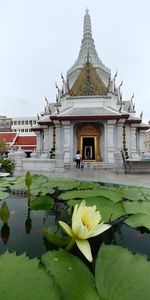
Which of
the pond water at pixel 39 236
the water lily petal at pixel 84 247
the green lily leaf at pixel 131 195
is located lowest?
the pond water at pixel 39 236

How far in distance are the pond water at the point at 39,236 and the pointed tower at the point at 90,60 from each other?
62.4 ft

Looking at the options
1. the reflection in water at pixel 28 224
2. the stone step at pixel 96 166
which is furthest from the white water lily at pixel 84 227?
the stone step at pixel 96 166

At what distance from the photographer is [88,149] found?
19.0m

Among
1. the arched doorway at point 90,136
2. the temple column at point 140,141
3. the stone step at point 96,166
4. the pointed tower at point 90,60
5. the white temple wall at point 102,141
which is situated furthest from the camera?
the pointed tower at point 90,60

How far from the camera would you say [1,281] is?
884 millimetres

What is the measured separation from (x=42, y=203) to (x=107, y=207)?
2.32ft

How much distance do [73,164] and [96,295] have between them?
1448 centimetres

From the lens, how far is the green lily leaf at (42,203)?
7.57ft

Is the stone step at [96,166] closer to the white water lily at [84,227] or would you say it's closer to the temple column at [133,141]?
the temple column at [133,141]

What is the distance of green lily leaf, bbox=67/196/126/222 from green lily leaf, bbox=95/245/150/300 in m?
0.60

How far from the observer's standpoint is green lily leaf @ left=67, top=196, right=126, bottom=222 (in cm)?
179

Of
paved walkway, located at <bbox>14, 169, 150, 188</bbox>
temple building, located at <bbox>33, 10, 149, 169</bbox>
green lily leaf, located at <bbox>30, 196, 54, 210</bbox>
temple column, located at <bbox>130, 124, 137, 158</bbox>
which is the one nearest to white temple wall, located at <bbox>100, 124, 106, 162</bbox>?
temple building, located at <bbox>33, 10, 149, 169</bbox>

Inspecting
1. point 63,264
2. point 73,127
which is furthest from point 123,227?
point 73,127

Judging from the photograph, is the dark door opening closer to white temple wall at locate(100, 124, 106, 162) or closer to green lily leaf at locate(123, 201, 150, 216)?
white temple wall at locate(100, 124, 106, 162)
